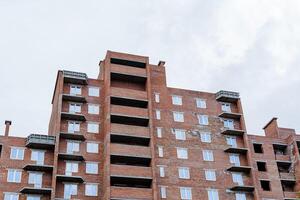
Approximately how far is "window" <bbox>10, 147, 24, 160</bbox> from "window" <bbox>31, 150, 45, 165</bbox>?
1399 mm

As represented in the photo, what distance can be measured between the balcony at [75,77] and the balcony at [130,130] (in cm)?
865

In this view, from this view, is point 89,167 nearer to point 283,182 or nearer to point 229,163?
point 229,163

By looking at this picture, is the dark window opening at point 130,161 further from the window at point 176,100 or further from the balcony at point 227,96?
the balcony at point 227,96

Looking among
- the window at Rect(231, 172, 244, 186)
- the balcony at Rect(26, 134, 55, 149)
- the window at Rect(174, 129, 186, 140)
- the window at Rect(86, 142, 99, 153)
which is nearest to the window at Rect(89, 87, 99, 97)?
the window at Rect(86, 142, 99, 153)

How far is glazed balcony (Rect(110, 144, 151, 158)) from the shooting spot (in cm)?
6303

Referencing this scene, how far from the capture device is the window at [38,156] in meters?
61.7

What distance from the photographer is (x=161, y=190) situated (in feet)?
207

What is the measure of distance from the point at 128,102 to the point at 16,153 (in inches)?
694

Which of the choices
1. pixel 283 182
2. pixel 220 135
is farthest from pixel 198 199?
pixel 283 182

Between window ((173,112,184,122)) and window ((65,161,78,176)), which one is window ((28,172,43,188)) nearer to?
window ((65,161,78,176))

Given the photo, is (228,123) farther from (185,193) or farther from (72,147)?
(72,147)

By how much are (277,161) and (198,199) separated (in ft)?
55.4

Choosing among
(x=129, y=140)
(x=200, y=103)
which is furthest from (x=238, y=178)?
(x=129, y=140)

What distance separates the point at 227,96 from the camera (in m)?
75.1
